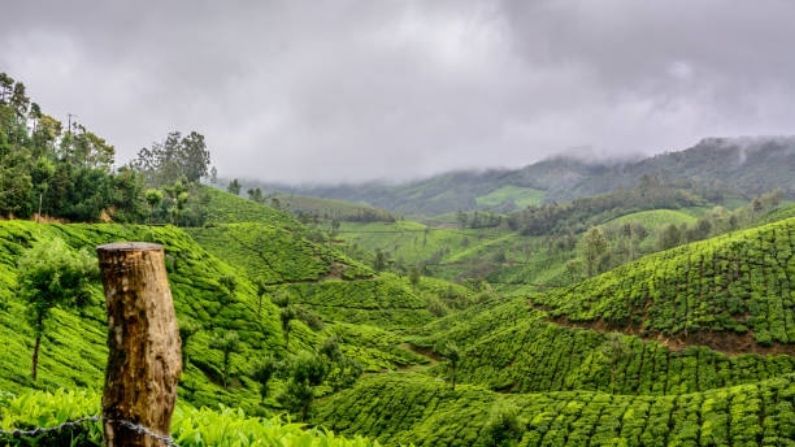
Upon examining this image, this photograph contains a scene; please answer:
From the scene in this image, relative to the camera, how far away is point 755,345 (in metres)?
62.7

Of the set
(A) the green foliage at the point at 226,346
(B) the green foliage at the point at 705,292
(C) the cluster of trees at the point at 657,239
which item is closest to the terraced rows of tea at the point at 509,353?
(B) the green foliage at the point at 705,292

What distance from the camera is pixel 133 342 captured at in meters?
5.31

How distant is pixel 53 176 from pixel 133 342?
92.3 meters

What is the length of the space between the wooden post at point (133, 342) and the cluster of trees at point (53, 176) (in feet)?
250

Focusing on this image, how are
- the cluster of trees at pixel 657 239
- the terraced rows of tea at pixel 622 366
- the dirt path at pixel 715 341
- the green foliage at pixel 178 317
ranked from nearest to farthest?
the green foliage at pixel 178 317 → the terraced rows of tea at pixel 622 366 → the dirt path at pixel 715 341 → the cluster of trees at pixel 657 239

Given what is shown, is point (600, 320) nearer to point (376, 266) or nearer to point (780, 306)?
point (780, 306)

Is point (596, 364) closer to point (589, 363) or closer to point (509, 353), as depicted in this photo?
point (589, 363)

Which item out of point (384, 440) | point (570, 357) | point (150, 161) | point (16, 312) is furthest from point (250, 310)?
point (150, 161)

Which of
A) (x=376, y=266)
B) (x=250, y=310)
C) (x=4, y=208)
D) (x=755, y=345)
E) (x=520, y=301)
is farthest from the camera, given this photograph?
(x=376, y=266)

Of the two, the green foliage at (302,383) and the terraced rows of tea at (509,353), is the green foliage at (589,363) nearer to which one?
the terraced rows of tea at (509,353)

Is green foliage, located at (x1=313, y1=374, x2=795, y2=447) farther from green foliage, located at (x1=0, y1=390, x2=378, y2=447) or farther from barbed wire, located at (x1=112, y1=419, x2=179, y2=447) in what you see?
barbed wire, located at (x1=112, y1=419, x2=179, y2=447)

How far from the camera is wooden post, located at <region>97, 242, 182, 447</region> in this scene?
5203 millimetres

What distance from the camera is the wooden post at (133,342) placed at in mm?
5203

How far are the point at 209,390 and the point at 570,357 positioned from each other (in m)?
49.0
